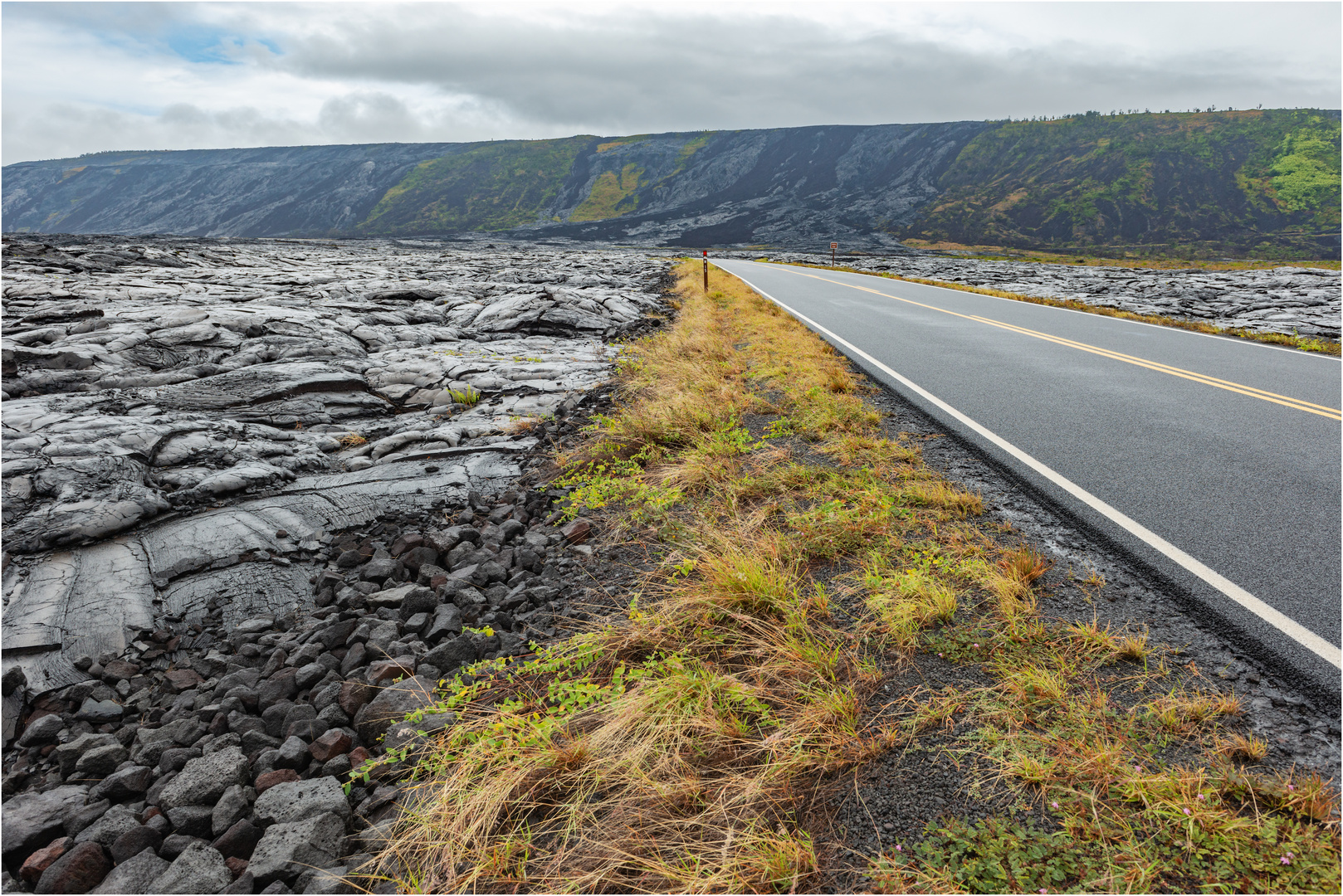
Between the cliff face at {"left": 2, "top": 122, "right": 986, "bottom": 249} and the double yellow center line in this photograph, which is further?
the cliff face at {"left": 2, "top": 122, "right": 986, "bottom": 249}

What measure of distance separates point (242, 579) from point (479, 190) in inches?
5427

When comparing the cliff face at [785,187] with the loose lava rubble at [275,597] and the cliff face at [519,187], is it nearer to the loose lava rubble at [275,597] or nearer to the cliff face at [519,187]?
the cliff face at [519,187]

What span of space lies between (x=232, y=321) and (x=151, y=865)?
971 cm

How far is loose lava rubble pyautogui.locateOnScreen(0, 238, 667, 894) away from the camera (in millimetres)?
2430

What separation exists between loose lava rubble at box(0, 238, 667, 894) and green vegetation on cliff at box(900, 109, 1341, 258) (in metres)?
83.8

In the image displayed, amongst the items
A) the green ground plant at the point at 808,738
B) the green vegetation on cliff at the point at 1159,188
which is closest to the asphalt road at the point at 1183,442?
the green ground plant at the point at 808,738

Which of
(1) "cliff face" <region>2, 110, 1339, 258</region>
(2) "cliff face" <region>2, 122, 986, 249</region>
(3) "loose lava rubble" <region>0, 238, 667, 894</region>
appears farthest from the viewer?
(2) "cliff face" <region>2, 122, 986, 249</region>

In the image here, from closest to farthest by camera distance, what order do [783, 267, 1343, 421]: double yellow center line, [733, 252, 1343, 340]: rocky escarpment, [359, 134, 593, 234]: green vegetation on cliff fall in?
[783, 267, 1343, 421]: double yellow center line → [733, 252, 1343, 340]: rocky escarpment → [359, 134, 593, 234]: green vegetation on cliff

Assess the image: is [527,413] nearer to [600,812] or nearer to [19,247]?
[600,812]

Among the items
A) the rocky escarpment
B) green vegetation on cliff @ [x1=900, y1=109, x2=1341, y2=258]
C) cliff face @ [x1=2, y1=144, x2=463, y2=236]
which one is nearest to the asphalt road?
the rocky escarpment

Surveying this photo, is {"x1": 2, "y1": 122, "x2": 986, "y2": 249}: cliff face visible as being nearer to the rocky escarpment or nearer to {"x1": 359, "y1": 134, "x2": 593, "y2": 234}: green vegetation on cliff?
{"x1": 359, "y1": 134, "x2": 593, "y2": 234}: green vegetation on cliff

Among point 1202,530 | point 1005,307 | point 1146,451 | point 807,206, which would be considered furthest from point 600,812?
point 807,206

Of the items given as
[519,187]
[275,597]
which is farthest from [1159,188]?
[275,597]

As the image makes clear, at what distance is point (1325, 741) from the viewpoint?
2.21 m
